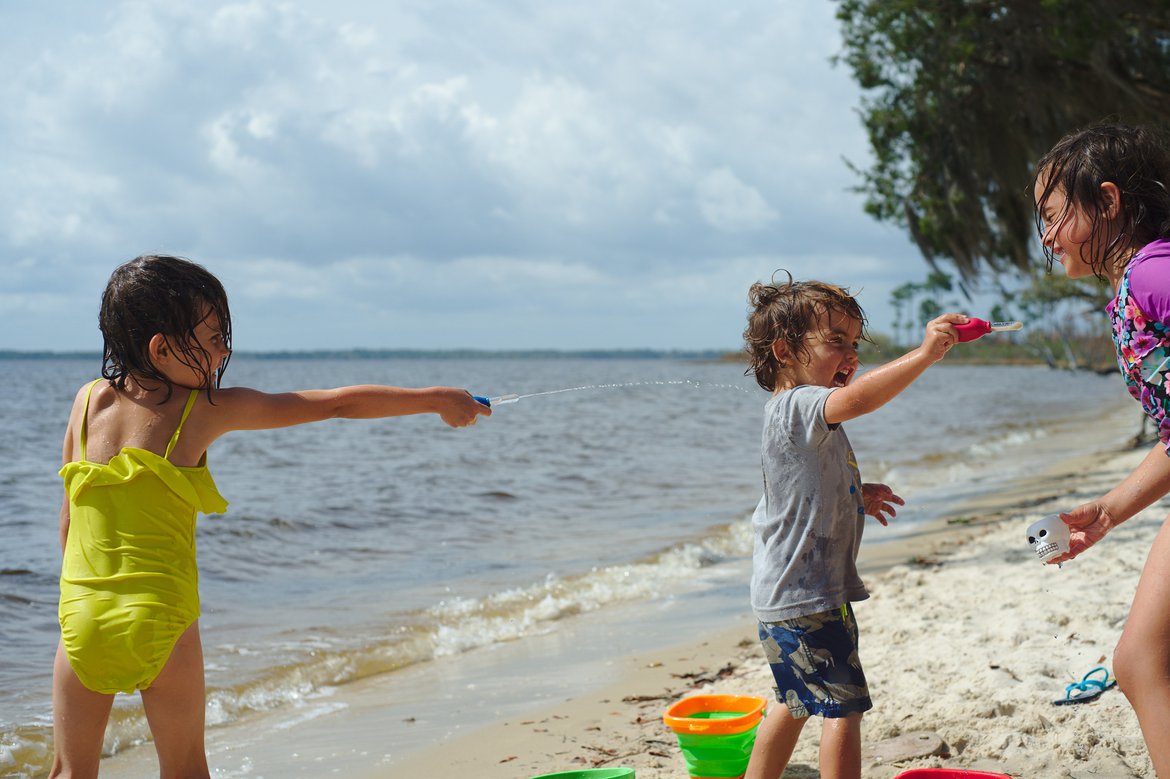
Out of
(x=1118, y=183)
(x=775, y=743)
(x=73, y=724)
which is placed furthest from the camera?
(x=775, y=743)

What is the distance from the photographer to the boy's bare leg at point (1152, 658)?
2.32 m

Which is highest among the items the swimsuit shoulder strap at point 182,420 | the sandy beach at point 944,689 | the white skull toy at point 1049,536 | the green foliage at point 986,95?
the green foliage at point 986,95

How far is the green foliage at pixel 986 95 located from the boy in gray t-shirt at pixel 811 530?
24.6ft

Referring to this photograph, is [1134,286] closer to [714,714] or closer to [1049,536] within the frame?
[1049,536]

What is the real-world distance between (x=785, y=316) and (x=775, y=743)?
128 cm

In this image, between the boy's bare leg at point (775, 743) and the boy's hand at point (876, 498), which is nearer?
the boy's bare leg at point (775, 743)

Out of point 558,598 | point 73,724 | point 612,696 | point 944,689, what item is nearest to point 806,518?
point 944,689

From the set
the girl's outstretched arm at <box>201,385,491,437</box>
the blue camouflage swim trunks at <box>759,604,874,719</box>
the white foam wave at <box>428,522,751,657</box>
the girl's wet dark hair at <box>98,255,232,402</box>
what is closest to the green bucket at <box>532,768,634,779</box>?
the blue camouflage swim trunks at <box>759,604,874,719</box>

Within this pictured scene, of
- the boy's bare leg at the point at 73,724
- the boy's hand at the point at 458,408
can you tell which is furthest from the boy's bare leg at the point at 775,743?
the boy's bare leg at the point at 73,724

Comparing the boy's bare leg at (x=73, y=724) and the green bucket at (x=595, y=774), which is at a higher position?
the boy's bare leg at (x=73, y=724)

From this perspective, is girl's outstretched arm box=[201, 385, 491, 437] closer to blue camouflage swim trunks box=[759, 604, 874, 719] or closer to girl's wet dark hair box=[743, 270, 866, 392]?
girl's wet dark hair box=[743, 270, 866, 392]

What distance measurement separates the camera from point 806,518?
3023mm

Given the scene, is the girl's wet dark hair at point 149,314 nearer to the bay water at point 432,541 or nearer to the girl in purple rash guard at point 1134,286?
the bay water at point 432,541

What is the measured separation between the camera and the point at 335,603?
7.79 m
